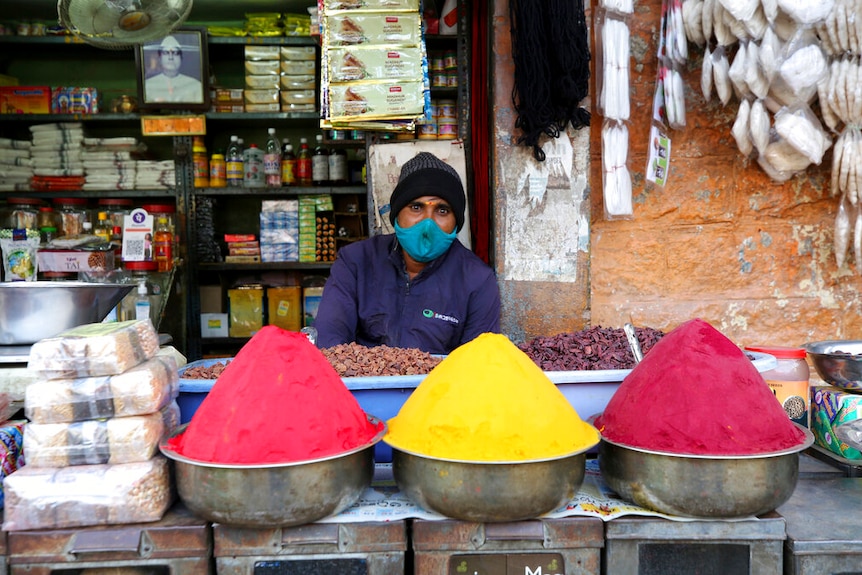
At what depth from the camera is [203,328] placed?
3.72m

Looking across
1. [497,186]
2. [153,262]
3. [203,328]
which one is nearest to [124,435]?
[497,186]

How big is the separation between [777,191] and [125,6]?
2249 mm

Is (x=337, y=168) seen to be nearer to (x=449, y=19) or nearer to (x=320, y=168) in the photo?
(x=320, y=168)

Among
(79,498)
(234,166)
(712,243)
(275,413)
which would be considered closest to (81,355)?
(79,498)

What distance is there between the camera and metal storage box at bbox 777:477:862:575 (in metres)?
1.04

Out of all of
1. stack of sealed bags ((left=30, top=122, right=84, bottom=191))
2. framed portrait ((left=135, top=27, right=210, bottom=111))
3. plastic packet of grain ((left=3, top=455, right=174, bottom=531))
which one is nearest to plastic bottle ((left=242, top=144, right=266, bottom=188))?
framed portrait ((left=135, top=27, right=210, bottom=111))

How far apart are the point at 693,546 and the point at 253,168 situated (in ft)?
10.3

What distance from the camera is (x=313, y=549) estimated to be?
3.40 ft

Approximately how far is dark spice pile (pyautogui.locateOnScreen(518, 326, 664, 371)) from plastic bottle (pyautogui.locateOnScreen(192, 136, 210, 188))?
244 cm

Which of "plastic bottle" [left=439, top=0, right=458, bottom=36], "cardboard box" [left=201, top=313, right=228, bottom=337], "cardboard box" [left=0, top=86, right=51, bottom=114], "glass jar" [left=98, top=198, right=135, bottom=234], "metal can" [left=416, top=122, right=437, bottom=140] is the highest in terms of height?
"plastic bottle" [left=439, top=0, right=458, bottom=36]

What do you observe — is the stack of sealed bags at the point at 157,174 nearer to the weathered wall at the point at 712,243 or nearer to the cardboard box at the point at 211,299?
the cardboard box at the point at 211,299

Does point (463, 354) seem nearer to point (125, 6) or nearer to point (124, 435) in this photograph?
point (124, 435)

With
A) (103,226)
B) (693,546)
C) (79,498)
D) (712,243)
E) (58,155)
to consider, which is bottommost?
(693,546)

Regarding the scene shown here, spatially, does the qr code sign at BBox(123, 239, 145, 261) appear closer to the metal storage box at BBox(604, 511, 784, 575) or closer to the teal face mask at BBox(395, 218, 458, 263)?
the teal face mask at BBox(395, 218, 458, 263)
